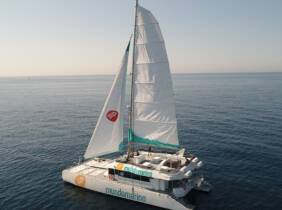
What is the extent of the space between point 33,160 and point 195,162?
2496cm

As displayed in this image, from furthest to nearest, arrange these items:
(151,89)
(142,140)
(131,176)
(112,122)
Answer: (112,122) < (142,140) < (131,176) < (151,89)

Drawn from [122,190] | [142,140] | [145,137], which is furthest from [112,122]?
[122,190]

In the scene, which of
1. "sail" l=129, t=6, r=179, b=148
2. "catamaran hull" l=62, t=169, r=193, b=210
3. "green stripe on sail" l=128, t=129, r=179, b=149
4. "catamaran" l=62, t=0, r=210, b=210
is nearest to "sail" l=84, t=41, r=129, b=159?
"catamaran" l=62, t=0, r=210, b=210

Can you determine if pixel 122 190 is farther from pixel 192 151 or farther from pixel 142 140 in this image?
pixel 192 151

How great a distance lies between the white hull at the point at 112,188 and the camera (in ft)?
95.5

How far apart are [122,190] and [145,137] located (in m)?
6.52

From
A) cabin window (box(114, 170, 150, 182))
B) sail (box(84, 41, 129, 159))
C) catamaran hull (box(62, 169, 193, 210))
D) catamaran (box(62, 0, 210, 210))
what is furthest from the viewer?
sail (box(84, 41, 129, 159))

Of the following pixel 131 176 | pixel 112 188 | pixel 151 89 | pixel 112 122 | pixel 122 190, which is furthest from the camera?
pixel 112 122

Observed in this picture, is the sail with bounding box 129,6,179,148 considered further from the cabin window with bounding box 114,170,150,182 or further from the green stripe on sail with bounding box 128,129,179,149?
the cabin window with bounding box 114,170,150,182

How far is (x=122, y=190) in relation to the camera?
31.5m

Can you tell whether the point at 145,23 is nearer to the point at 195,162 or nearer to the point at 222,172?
the point at 195,162

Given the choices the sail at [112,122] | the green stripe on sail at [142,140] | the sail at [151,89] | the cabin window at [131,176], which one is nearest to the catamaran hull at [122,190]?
the cabin window at [131,176]

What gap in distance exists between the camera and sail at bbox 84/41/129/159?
33.2m

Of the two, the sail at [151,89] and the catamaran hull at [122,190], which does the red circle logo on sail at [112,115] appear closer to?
the sail at [151,89]
